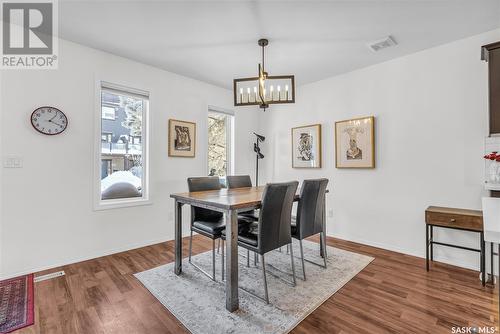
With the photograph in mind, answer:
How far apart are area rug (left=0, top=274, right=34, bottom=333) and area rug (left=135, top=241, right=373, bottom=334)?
82 centimetres

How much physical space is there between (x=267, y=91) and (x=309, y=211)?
4.32 ft

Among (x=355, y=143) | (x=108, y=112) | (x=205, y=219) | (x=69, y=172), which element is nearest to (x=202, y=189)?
(x=205, y=219)

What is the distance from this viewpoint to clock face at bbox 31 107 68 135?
8.14 ft

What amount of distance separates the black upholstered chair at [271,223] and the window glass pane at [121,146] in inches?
Answer: 77.0

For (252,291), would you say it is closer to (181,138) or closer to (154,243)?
(154,243)

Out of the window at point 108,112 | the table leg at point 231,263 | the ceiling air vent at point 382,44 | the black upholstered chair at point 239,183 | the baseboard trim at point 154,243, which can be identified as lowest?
the baseboard trim at point 154,243

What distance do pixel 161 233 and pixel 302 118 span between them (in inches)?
116

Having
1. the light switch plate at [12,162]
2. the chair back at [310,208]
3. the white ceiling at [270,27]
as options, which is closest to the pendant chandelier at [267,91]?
the white ceiling at [270,27]

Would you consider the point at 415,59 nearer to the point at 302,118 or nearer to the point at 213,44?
the point at 302,118

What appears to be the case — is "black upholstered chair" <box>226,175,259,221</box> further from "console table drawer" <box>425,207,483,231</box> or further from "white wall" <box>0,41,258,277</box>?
"console table drawer" <box>425,207,483,231</box>

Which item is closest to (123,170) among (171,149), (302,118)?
(171,149)

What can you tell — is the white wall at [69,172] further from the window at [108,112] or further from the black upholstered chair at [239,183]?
the black upholstered chair at [239,183]

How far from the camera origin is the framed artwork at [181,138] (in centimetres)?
354

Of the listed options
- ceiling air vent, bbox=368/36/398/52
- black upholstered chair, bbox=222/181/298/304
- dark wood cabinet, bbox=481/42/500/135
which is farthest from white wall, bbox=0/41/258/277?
dark wood cabinet, bbox=481/42/500/135
